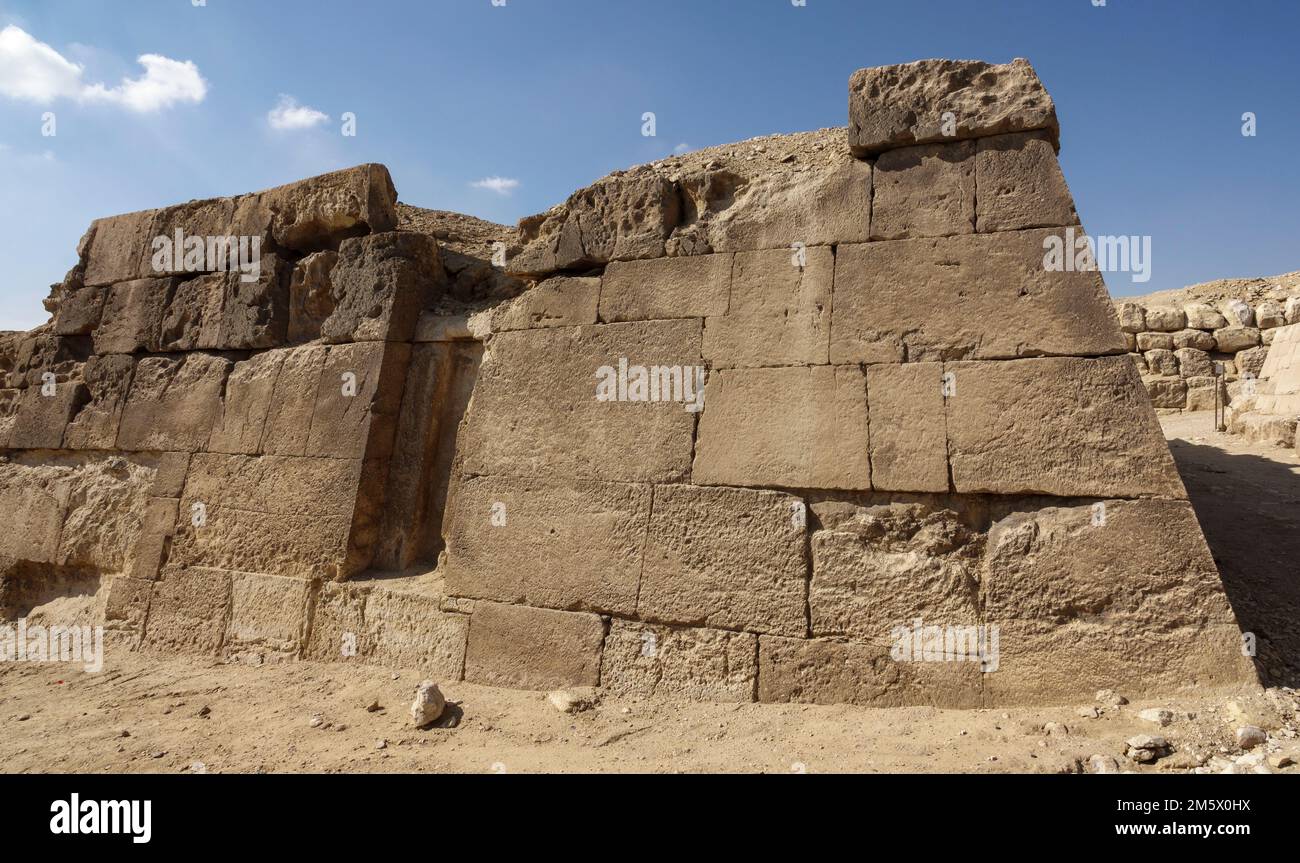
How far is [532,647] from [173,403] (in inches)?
157

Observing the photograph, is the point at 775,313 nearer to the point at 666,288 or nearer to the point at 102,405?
the point at 666,288

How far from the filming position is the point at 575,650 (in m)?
4.09

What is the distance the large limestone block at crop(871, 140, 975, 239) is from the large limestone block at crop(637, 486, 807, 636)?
1.63 metres

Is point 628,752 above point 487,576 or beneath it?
beneath

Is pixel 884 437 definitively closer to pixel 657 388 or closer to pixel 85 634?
pixel 657 388

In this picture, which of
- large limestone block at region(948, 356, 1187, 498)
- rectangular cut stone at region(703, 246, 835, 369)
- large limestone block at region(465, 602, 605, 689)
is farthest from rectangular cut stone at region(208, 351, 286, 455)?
large limestone block at region(948, 356, 1187, 498)

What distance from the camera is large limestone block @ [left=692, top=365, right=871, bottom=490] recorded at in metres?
Answer: 3.77

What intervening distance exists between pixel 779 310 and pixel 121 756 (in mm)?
4265

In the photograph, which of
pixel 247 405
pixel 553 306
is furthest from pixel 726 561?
pixel 247 405

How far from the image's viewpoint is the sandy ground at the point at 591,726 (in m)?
2.90

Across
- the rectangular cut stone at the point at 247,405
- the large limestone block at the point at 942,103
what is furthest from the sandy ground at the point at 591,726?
the large limestone block at the point at 942,103

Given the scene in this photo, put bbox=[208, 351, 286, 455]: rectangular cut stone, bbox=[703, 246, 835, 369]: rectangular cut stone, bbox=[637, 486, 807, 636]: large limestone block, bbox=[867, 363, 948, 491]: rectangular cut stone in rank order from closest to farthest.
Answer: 1. bbox=[867, 363, 948, 491]: rectangular cut stone
2. bbox=[637, 486, 807, 636]: large limestone block
3. bbox=[703, 246, 835, 369]: rectangular cut stone
4. bbox=[208, 351, 286, 455]: rectangular cut stone

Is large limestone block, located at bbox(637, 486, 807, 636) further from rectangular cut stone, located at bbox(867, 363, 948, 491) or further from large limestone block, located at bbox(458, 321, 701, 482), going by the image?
rectangular cut stone, located at bbox(867, 363, 948, 491)

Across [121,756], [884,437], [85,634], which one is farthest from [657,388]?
[85,634]
